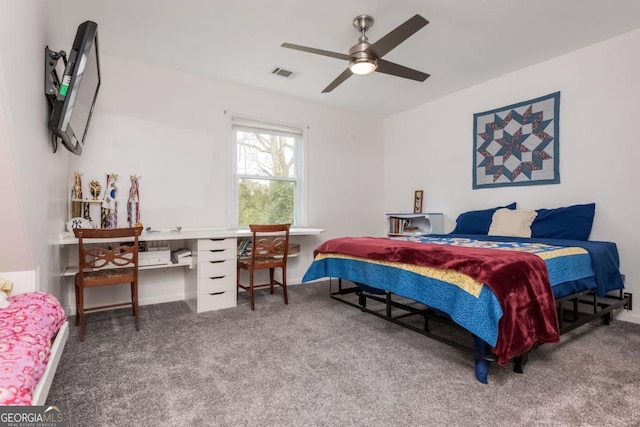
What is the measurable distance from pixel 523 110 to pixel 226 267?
11.5ft

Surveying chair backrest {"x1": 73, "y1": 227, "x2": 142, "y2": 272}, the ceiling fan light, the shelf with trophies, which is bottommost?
chair backrest {"x1": 73, "y1": 227, "x2": 142, "y2": 272}

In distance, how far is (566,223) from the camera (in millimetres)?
2980

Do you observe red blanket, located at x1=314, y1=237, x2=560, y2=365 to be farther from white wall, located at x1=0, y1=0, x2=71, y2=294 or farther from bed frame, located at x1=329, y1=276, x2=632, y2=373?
white wall, located at x1=0, y1=0, x2=71, y2=294

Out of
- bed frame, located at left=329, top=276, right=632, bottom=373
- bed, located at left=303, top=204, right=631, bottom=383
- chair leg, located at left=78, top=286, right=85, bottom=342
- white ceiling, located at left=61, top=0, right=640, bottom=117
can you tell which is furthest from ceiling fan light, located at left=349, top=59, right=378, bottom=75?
chair leg, located at left=78, top=286, right=85, bottom=342

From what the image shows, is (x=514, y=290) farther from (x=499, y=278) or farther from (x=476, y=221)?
(x=476, y=221)

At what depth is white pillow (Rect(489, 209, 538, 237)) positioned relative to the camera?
3.18 metres

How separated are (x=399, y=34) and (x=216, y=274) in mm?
2568

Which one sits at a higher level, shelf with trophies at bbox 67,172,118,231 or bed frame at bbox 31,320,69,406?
shelf with trophies at bbox 67,172,118,231

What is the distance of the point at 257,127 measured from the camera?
4184 mm

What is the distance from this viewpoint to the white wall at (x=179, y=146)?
3264 mm

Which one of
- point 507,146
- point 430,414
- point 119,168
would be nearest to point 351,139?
point 507,146

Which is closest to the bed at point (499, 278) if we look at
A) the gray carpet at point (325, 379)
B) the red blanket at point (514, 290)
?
the red blanket at point (514, 290)

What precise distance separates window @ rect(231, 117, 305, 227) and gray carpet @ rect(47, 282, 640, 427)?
1.73m

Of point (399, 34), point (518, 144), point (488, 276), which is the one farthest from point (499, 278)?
point (518, 144)
